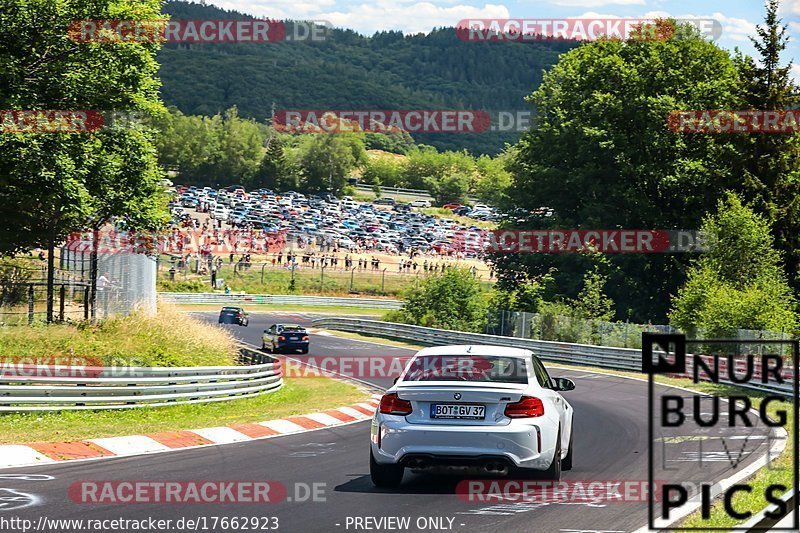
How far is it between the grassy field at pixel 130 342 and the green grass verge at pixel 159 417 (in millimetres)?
2032

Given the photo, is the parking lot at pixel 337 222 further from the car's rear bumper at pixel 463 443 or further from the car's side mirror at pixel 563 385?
the car's rear bumper at pixel 463 443

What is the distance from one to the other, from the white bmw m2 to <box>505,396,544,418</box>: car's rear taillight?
1 cm

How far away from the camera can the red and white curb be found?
44.6 ft

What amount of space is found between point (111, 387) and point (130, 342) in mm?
4789

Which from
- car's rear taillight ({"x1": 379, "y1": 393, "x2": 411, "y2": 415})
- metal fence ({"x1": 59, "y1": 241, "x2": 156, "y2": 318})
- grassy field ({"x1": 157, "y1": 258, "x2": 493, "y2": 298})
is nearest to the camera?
car's rear taillight ({"x1": 379, "y1": 393, "x2": 411, "y2": 415})

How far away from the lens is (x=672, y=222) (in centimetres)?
5475

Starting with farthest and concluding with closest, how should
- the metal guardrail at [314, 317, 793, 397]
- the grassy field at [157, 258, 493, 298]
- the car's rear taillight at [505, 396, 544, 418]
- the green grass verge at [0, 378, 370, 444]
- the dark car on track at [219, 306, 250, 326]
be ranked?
the grassy field at [157, 258, 493, 298] → the dark car on track at [219, 306, 250, 326] → the metal guardrail at [314, 317, 793, 397] → the green grass verge at [0, 378, 370, 444] → the car's rear taillight at [505, 396, 544, 418]

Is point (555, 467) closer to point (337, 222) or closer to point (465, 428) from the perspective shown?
point (465, 428)

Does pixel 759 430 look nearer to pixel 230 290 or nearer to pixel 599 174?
pixel 599 174

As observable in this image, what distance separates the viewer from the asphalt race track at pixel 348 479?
30.3ft

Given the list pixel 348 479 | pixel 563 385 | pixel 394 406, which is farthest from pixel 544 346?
pixel 394 406

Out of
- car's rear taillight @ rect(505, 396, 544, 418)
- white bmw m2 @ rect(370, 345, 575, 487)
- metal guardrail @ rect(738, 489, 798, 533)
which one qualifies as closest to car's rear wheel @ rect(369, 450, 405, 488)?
white bmw m2 @ rect(370, 345, 575, 487)

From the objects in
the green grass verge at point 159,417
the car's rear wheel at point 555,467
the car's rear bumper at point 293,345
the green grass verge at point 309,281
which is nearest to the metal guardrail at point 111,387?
the green grass verge at point 159,417

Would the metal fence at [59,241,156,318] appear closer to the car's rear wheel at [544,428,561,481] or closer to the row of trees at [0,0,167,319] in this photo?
the row of trees at [0,0,167,319]
